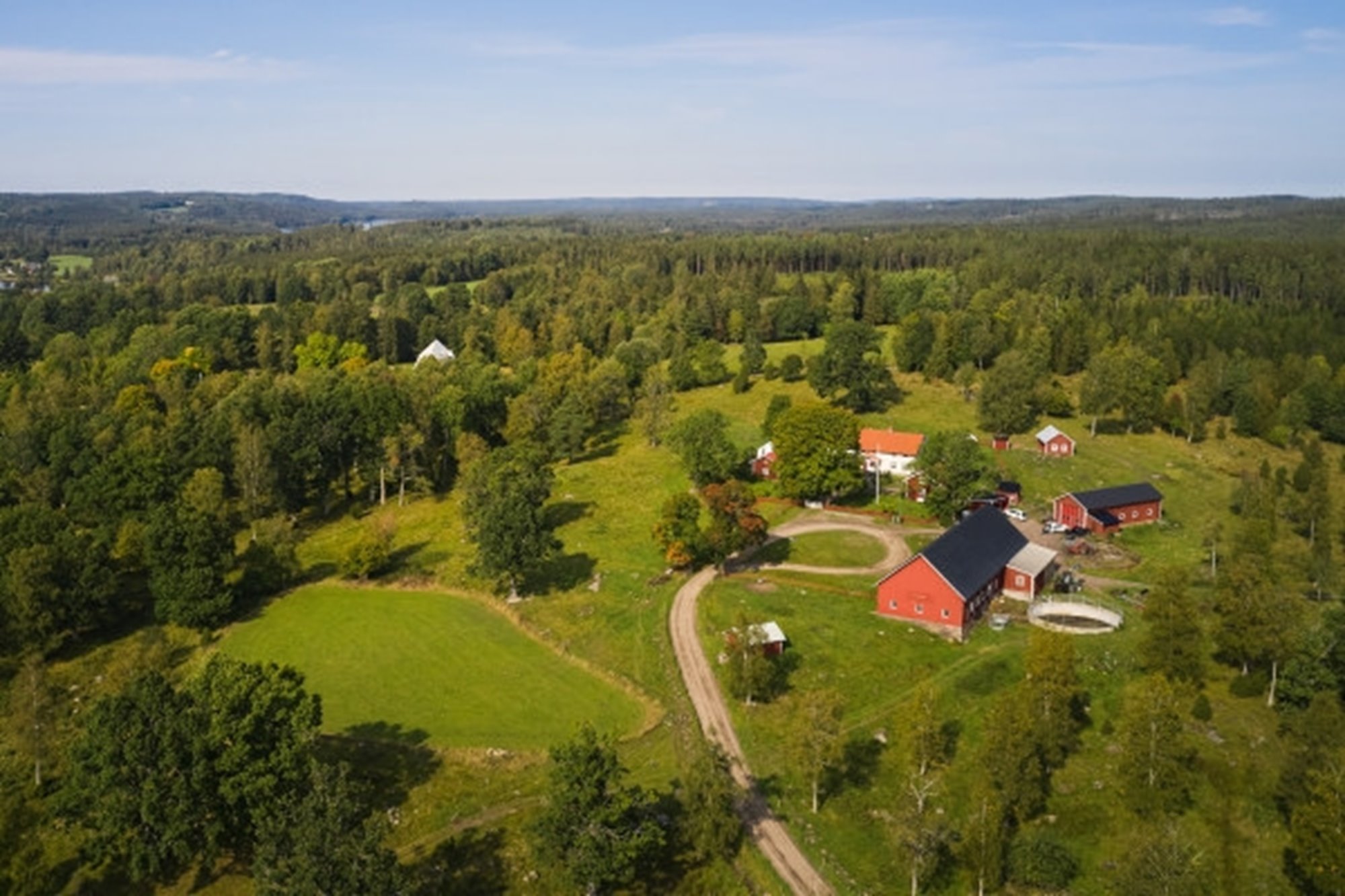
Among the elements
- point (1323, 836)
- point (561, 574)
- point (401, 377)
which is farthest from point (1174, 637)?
point (401, 377)

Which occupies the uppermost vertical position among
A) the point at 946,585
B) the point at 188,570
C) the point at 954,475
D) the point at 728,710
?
the point at 954,475

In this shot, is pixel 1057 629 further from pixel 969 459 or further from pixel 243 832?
pixel 243 832

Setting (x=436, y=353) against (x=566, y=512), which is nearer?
(x=566, y=512)

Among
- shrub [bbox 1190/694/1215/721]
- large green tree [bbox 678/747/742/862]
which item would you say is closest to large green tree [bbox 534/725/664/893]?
large green tree [bbox 678/747/742/862]

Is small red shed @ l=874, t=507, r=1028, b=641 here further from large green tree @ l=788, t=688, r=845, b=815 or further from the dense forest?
the dense forest

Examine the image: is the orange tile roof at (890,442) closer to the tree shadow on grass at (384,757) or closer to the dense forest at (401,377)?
the dense forest at (401,377)

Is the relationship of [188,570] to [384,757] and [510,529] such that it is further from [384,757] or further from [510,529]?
[384,757]
